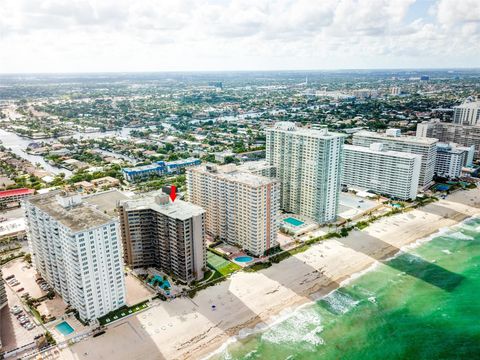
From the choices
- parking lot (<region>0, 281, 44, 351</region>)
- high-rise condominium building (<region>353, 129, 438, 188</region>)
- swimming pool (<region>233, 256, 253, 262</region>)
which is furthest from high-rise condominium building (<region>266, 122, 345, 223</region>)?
parking lot (<region>0, 281, 44, 351</region>)

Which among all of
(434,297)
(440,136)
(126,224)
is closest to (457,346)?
(434,297)

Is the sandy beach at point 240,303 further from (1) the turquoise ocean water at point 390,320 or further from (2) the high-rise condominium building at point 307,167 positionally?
(2) the high-rise condominium building at point 307,167

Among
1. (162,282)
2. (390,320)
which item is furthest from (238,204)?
(390,320)

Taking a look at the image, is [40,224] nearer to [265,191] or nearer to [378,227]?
[265,191]

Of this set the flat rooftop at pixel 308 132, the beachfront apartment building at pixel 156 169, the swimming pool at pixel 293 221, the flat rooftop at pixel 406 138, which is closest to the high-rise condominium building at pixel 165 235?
the swimming pool at pixel 293 221

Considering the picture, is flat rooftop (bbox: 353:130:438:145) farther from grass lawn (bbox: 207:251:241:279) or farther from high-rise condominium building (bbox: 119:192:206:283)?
high-rise condominium building (bbox: 119:192:206:283)
